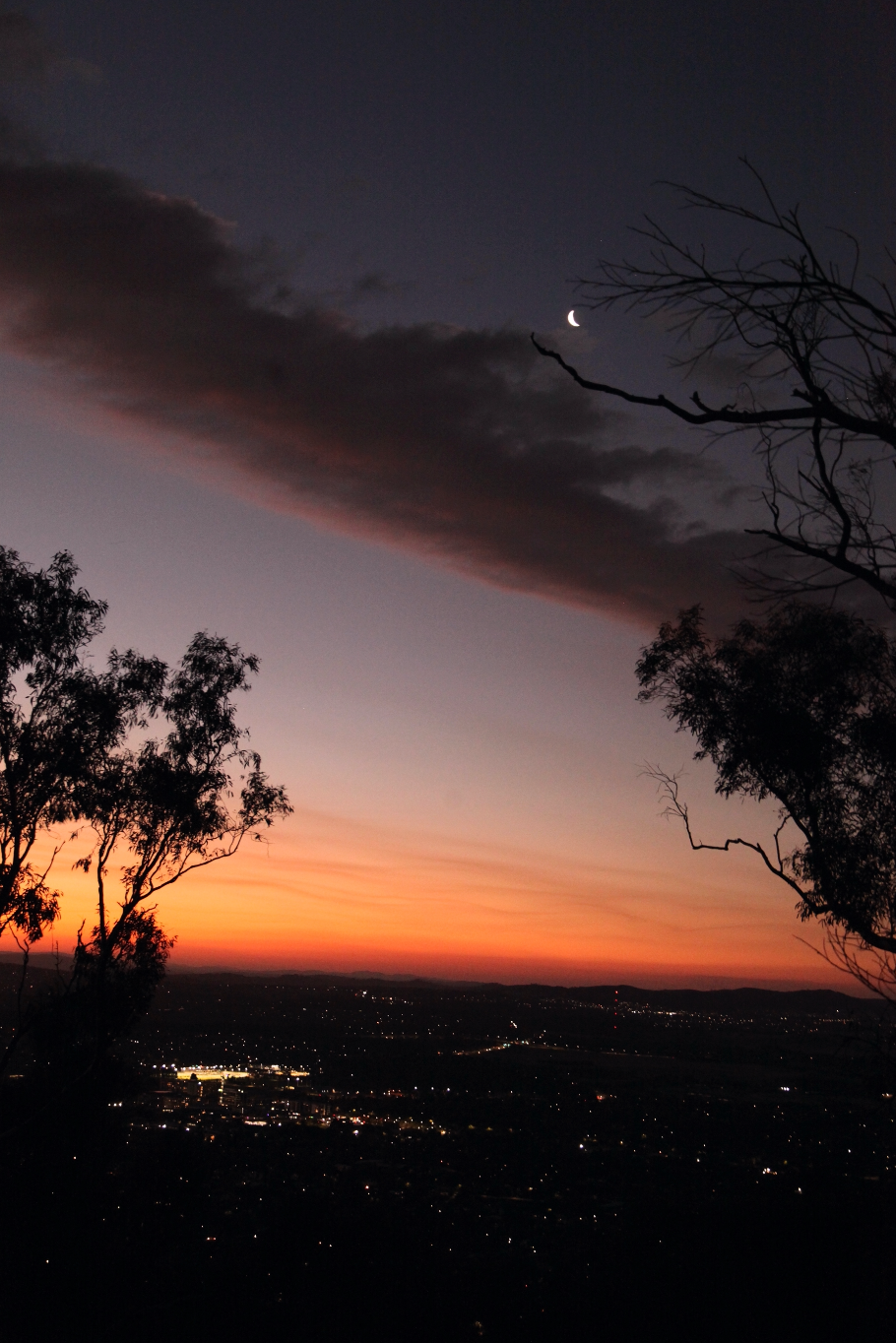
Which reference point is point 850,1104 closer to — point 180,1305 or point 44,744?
point 180,1305

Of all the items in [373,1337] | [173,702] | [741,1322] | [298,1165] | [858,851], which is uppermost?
→ [173,702]

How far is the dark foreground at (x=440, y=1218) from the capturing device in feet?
74.0

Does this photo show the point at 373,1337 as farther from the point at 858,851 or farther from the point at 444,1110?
the point at 444,1110

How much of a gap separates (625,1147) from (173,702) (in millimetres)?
83587

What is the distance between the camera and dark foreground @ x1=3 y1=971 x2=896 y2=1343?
22562 mm

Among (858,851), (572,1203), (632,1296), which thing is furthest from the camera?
(572,1203)

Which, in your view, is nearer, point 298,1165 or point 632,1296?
point 632,1296

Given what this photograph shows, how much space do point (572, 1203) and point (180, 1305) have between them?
150ft

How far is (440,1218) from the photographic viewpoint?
53.6 meters

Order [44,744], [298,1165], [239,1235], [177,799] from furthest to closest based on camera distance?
[298,1165], [239,1235], [177,799], [44,744]

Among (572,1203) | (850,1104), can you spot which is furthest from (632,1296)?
(850,1104)

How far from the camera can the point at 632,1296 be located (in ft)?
87.4

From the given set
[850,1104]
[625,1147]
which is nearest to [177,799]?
[625,1147]

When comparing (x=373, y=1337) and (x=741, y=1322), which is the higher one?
(x=741, y=1322)
